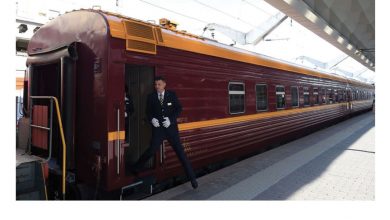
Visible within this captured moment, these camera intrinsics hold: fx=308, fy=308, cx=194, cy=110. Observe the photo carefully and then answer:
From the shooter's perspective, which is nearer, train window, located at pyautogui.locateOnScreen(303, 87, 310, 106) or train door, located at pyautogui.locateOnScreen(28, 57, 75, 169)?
train door, located at pyautogui.locateOnScreen(28, 57, 75, 169)

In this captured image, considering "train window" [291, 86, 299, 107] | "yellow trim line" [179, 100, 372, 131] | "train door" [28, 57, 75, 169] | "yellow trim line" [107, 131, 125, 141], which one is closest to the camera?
"yellow trim line" [107, 131, 125, 141]

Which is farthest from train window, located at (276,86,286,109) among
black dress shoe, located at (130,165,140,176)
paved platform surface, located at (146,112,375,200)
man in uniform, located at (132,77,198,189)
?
black dress shoe, located at (130,165,140,176)

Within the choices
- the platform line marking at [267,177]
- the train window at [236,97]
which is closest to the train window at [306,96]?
the platform line marking at [267,177]

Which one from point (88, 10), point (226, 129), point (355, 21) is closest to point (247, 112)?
point (226, 129)

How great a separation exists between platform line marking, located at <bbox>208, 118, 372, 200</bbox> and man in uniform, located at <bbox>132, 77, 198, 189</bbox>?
99cm

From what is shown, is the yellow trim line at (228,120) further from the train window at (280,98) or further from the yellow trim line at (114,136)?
the train window at (280,98)

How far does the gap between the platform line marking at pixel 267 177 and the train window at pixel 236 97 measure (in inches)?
59.6

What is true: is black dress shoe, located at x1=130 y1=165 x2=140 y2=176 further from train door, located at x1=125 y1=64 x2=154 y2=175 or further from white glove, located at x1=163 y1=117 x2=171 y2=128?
white glove, located at x1=163 y1=117 x2=171 y2=128

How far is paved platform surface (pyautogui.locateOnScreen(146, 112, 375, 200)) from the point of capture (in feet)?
17.3

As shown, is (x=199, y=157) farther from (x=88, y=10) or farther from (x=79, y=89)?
(x=88, y=10)

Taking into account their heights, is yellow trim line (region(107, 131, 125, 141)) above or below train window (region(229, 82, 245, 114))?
below

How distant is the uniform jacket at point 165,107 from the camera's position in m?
5.00

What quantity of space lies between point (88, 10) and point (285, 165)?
211 inches

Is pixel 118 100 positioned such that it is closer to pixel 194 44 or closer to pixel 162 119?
pixel 162 119
